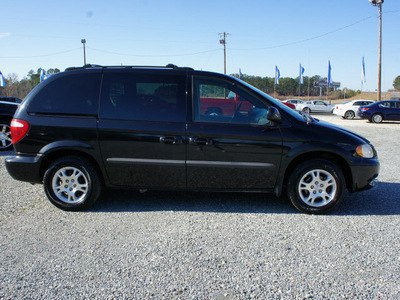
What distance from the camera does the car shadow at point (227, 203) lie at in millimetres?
4492

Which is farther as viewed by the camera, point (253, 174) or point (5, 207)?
point (5, 207)

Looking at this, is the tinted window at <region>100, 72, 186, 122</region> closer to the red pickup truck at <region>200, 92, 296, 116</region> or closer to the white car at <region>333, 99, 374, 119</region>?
the red pickup truck at <region>200, 92, 296, 116</region>

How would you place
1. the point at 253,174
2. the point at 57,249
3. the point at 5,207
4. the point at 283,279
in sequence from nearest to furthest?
the point at 283,279
the point at 57,249
the point at 253,174
the point at 5,207

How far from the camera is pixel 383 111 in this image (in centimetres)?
2042

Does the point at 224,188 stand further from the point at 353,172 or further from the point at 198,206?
the point at 353,172

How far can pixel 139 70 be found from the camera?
444cm

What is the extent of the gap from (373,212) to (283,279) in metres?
2.28

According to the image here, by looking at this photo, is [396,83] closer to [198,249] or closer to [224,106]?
[224,106]

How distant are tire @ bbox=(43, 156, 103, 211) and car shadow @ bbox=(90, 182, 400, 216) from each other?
24 cm

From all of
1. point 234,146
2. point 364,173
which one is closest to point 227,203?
point 234,146

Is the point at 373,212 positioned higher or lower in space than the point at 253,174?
lower

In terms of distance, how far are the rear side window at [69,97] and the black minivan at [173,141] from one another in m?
0.01

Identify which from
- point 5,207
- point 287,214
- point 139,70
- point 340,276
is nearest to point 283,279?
point 340,276

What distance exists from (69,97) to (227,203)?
2579mm
